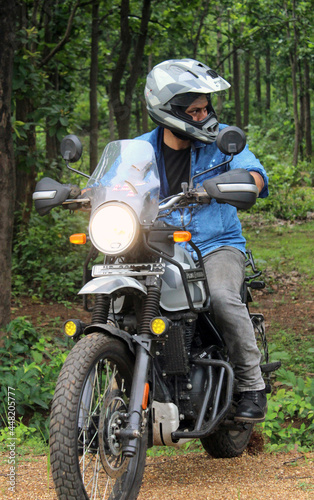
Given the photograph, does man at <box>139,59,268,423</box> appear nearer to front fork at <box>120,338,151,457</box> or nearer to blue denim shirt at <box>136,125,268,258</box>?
blue denim shirt at <box>136,125,268,258</box>

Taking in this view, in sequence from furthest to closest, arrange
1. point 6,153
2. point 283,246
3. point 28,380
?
point 283,246 < point 6,153 < point 28,380

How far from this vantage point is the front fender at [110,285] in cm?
307

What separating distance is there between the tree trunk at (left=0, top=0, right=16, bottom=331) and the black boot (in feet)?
10.7

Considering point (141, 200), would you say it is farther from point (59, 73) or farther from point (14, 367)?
point (59, 73)

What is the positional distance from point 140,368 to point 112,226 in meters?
0.67

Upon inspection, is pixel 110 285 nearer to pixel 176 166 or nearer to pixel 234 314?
pixel 234 314

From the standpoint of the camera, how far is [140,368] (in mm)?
3133

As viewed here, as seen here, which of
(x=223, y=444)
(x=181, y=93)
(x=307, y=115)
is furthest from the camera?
(x=307, y=115)

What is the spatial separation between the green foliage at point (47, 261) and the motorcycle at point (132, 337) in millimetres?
5703

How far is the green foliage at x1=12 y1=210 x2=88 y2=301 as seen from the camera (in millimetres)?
9461

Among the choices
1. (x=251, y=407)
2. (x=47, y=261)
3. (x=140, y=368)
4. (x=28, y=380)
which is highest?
(x=140, y=368)

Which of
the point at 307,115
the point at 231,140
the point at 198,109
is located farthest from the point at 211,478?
the point at 307,115

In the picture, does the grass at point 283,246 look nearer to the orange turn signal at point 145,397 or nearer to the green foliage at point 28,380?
the green foliage at point 28,380

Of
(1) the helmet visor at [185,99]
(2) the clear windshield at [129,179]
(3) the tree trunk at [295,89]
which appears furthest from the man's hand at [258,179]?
(3) the tree trunk at [295,89]
